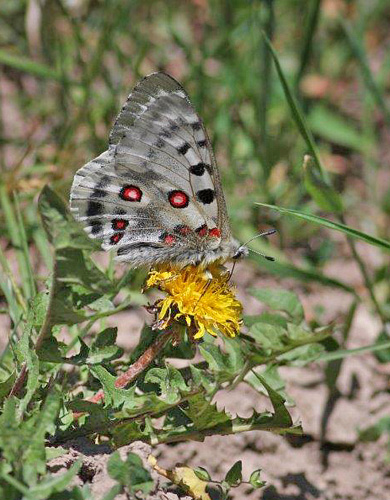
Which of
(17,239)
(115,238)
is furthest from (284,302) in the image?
(17,239)

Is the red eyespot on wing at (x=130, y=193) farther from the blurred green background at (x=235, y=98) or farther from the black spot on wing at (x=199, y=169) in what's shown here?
the blurred green background at (x=235, y=98)

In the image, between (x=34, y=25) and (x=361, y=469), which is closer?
(x=361, y=469)

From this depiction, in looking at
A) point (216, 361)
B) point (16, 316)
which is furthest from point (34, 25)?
point (216, 361)

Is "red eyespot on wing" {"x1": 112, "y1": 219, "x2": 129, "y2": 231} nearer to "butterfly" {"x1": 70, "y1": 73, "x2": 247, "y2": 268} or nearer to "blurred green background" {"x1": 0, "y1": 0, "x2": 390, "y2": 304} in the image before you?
"butterfly" {"x1": 70, "y1": 73, "x2": 247, "y2": 268}

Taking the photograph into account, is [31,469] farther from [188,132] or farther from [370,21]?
[370,21]

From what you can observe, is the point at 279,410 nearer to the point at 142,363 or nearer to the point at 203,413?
the point at 203,413
